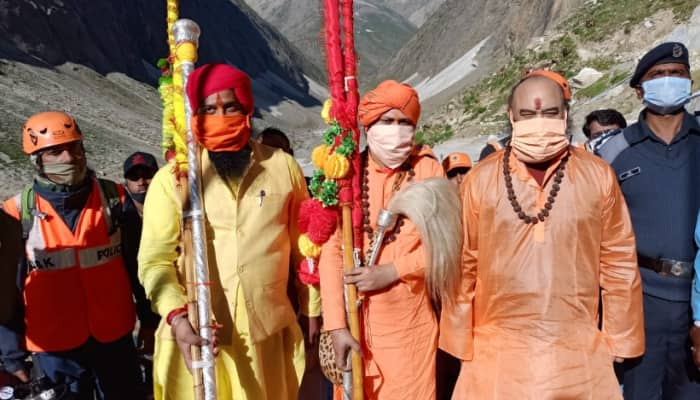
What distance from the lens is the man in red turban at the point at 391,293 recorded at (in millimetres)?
2652

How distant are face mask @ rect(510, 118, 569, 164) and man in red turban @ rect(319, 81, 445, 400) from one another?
512 mm

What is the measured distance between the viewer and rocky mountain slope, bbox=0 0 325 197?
23.1 m

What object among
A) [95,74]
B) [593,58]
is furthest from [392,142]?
[95,74]

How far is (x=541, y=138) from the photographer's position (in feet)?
7.84

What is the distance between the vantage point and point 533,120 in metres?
2.40

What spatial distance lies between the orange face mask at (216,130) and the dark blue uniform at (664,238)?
6.45 ft

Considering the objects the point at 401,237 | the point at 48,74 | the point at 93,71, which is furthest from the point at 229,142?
the point at 93,71

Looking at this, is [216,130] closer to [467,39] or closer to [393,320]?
[393,320]

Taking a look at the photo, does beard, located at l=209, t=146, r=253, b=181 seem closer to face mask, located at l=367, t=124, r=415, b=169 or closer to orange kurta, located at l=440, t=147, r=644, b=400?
face mask, located at l=367, t=124, r=415, b=169

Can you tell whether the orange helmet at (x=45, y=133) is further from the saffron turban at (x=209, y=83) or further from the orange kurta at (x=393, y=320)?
the orange kurta at (x=393, y=320)

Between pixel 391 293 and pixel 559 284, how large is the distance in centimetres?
75

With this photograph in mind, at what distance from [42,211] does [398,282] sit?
6.36 ft

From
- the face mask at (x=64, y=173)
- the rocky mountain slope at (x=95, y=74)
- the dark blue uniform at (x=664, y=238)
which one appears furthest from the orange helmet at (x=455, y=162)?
the rocky mountain slope at (x=95, y=74)

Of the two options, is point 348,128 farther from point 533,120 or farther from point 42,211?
point 42,211
